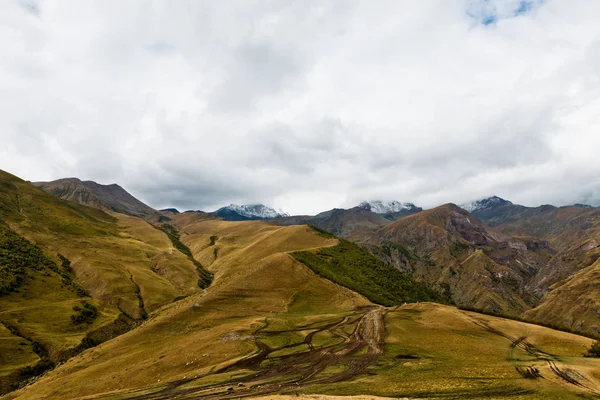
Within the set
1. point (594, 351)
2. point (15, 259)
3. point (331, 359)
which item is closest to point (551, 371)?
point (594, 351)

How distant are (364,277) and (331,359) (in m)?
115

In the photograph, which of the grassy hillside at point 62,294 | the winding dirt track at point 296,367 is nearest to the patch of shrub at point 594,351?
the winding dirt track at point 296,367

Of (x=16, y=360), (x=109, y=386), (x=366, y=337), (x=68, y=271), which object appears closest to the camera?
(x=109, y=386)

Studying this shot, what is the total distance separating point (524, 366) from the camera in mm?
52531

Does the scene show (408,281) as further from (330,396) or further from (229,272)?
(330,396)

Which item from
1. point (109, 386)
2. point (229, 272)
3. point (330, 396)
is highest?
point (229, 272)

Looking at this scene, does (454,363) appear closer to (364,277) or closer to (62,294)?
(364,277)

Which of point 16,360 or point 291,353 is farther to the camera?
point 16,360

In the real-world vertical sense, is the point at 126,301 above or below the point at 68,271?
below

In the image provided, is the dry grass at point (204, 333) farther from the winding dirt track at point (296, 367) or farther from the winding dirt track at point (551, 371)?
the winding dirt track at point (551, 371)

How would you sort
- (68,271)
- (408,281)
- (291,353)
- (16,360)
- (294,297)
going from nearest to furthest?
1. (291,353)
2. (16,360)
3. (294,297)
4. (68,271)
5. (408,281)

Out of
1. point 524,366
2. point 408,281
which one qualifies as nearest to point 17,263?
point 524,366

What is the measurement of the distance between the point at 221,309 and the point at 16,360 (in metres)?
52.8

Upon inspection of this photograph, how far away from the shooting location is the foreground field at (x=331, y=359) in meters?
45.2
